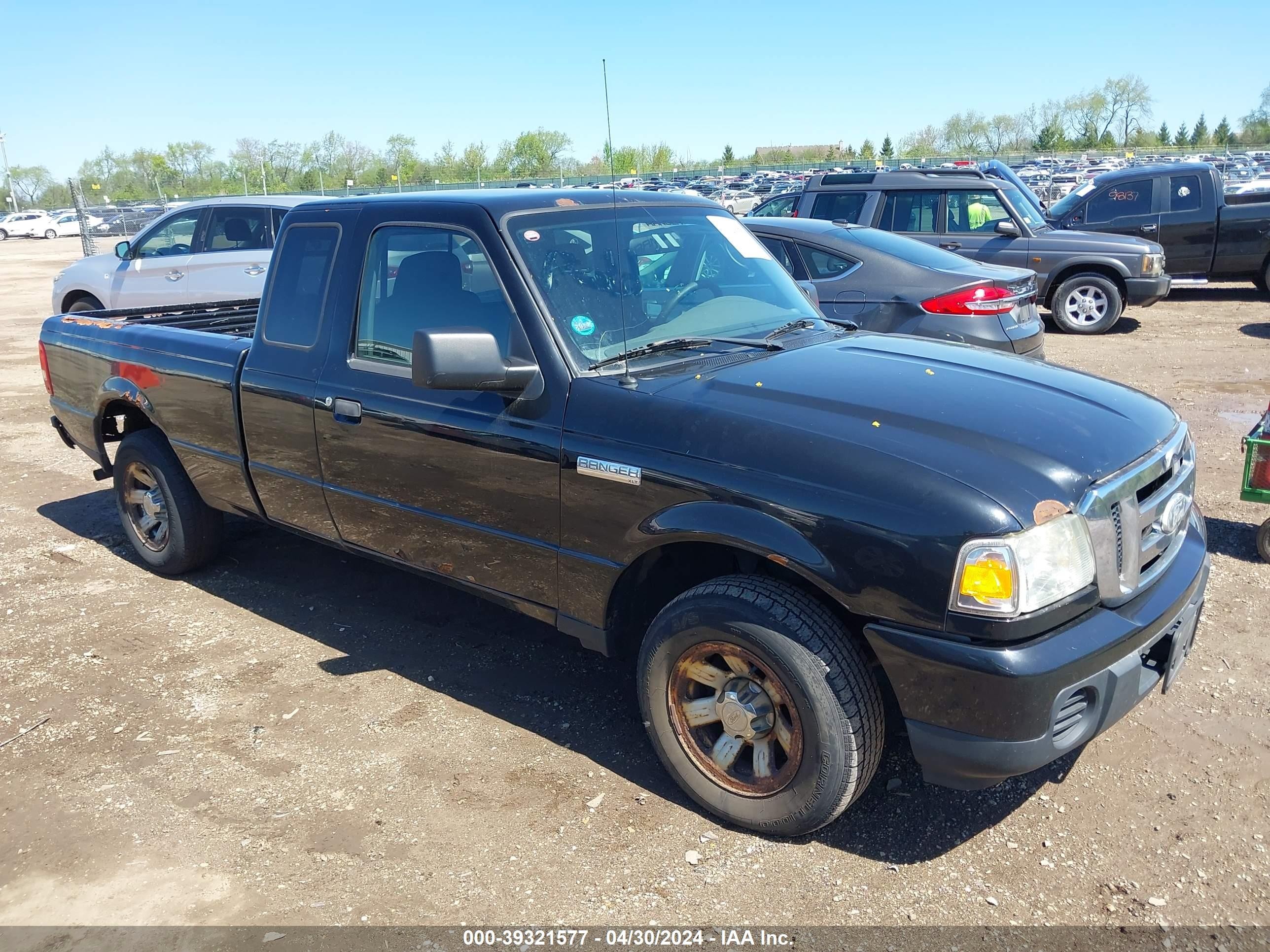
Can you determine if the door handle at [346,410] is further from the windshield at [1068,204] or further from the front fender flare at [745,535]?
the windshield at [1068,204]

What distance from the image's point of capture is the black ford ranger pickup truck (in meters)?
2.71

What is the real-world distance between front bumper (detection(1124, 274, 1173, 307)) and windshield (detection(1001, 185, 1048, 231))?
1.31 meters

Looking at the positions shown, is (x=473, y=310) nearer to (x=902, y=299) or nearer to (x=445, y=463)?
(x=445, y=463)

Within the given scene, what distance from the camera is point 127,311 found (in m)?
6.00

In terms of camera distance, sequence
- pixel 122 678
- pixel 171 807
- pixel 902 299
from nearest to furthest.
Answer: pixel 171 807 < pixel 122 678 < pixel 902 299

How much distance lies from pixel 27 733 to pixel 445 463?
2.09 m

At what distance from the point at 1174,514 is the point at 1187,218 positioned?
12654 mm

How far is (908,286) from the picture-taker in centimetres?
754

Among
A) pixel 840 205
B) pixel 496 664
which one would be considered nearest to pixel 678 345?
pixel 496 664

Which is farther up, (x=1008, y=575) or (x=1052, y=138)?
(x=1052, y=138)

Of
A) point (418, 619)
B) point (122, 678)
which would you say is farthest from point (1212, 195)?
point (122, 678)

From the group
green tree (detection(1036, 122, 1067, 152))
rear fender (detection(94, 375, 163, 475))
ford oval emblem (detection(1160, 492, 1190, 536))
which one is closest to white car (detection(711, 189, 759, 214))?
rear fender (detection(94, 375, 163, 475))

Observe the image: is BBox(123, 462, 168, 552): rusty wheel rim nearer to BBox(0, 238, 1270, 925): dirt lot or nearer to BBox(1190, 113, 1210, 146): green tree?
BBox(0, 238, 1270, 925): dirt lot

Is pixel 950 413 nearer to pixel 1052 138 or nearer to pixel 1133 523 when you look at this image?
pixel 1133 523
